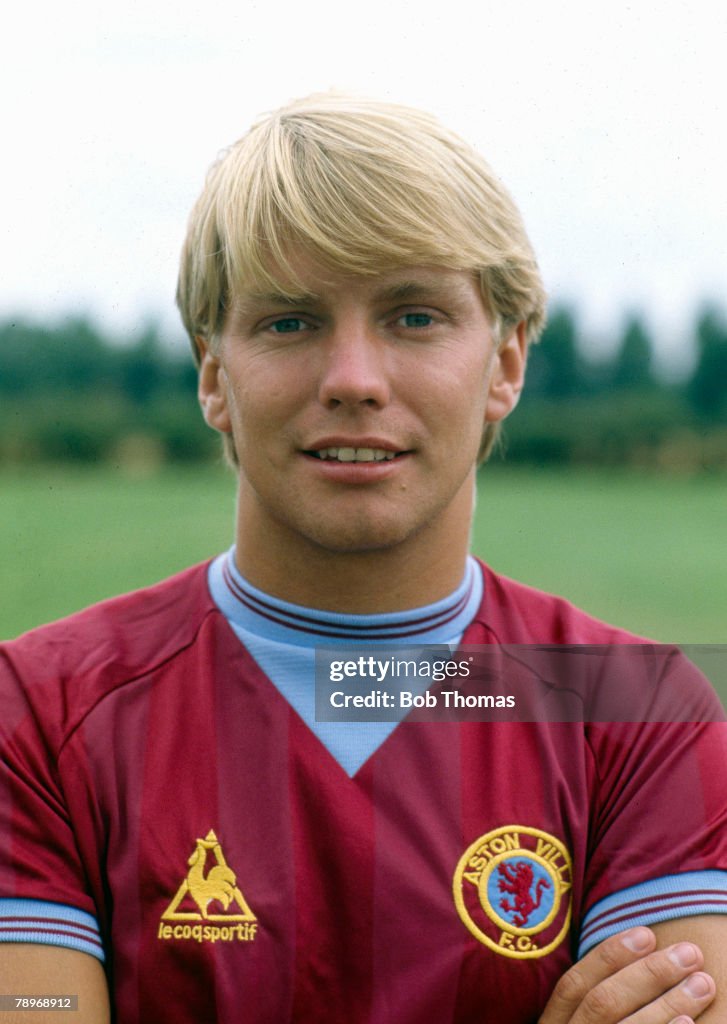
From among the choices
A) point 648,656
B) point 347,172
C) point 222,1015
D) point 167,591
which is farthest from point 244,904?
point 347,172

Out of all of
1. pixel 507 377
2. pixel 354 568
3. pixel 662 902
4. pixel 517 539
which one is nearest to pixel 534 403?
pixel 517 539

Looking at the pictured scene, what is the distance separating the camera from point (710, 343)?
25719 millimetres

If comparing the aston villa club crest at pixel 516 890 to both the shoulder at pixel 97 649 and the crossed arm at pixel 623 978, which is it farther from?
the shoulder at pixel 97 649

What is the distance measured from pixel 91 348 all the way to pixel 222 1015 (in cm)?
1354

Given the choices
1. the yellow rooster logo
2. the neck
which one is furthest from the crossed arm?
the neck

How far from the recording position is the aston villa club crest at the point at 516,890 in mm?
1735

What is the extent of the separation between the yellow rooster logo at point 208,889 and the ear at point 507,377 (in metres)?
0.83

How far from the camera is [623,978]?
1.67 metres

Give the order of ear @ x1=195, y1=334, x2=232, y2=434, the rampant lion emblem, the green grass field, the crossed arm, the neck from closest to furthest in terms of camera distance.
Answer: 1. the crossed arm
2. the rampant lion emblem
3. the neck
4. ear @ x1=195, y1=334, x2=232, y2=434
5. the green grass field

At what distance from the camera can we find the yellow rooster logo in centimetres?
170

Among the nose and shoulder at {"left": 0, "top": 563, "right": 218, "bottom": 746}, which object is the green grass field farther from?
the nose

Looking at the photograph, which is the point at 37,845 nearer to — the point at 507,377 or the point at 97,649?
the point at 97,649

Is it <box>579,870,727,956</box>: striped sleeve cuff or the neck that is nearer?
<box>579,870,727,956</box>: striped sleeve cuff

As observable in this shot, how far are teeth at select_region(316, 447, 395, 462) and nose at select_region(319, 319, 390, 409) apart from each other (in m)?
0.07
